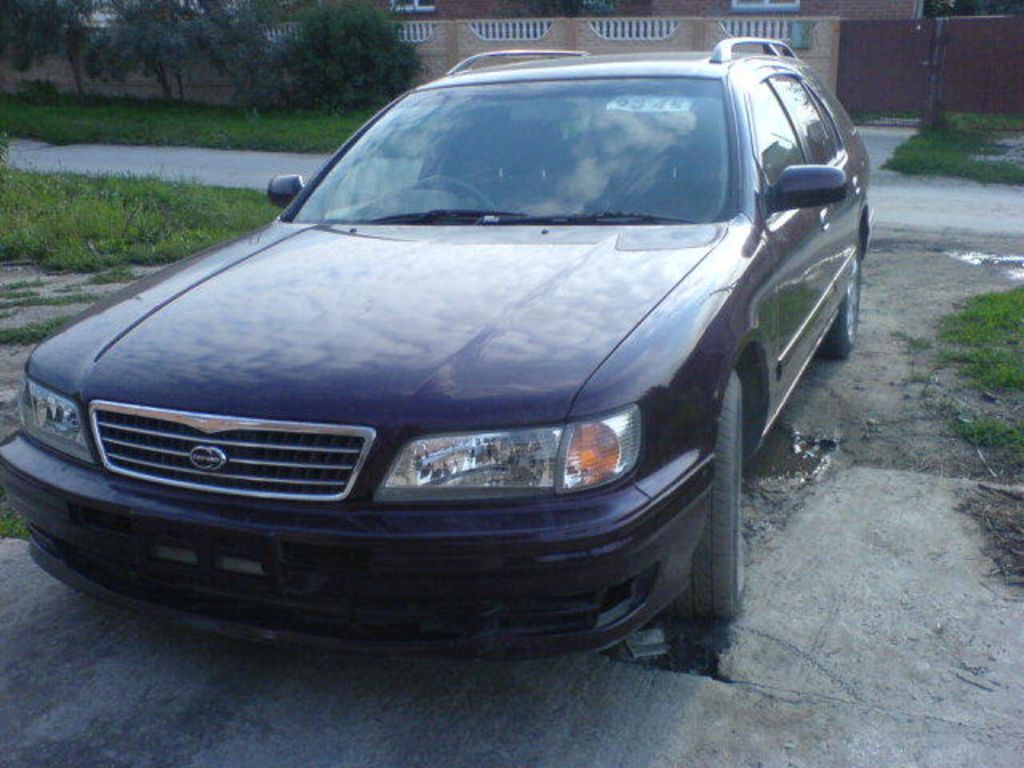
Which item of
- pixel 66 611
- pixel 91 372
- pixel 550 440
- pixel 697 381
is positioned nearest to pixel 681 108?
pixel 697 381

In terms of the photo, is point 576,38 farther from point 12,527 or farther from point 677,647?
point 677,647

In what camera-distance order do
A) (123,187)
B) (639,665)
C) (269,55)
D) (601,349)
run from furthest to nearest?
(269,55) → (123,187) → (639,665) → (601,349)

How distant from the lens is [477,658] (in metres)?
2.71

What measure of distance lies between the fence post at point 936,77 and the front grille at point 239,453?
18.1 m

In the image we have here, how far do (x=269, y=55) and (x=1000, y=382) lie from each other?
19.3m

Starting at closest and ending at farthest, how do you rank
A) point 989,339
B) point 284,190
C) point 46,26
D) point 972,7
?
point 284,190, point 989,339, point 46,26, point 972,7

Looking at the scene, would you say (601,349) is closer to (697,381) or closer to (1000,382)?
(697,381)

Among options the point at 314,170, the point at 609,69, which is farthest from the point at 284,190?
the point at 314,170

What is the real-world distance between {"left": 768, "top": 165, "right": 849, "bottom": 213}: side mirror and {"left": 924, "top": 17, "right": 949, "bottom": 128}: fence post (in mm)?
16126

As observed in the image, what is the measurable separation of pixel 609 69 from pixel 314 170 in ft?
36.0

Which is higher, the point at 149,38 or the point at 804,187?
the point at 804,187

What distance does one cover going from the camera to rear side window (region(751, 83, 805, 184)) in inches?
169

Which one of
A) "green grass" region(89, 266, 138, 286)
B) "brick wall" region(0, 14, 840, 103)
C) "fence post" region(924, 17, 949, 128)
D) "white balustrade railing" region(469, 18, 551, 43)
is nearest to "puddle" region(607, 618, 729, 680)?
"green grass" region(89, 266, 138, 286)

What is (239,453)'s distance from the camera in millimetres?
2746
